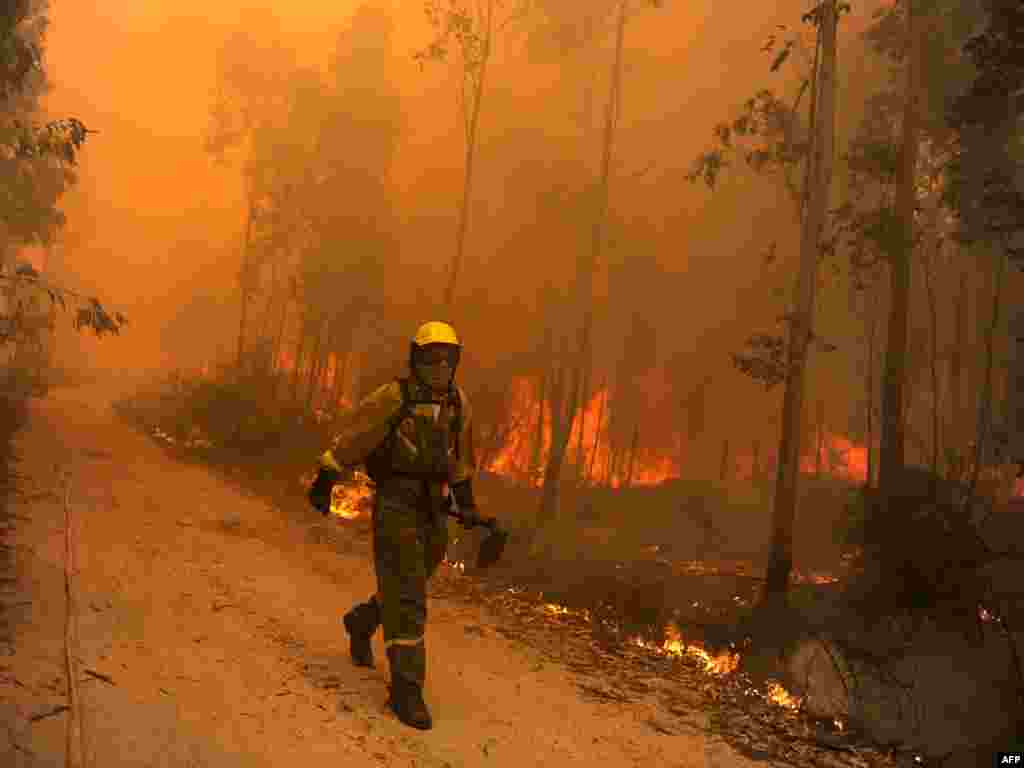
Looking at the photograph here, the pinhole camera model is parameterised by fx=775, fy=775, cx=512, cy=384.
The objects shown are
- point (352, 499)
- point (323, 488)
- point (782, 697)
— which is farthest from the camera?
point (352, 499)

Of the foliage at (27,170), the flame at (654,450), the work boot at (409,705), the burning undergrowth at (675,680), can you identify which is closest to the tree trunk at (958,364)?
the flame at (654,450)

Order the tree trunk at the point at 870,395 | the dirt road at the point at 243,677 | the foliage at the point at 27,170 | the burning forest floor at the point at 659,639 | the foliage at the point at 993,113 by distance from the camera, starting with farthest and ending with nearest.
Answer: the tree trunk at the point at 870,395, the foliage at the point at 27,170, the foliage at the point at 993,113, the burning forest floor at the point at 659,639, the dirt road at the point at 243,677

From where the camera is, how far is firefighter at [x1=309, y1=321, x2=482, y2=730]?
4414 mm

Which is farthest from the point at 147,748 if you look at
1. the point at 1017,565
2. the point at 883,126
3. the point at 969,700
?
the point at 883,126

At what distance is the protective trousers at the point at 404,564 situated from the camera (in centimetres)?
440

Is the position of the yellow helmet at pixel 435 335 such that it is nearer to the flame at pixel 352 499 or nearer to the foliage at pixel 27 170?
the flame at pixel 352 499

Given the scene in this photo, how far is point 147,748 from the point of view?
3.55 meters

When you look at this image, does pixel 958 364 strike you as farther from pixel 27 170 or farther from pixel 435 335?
pixel 27 170

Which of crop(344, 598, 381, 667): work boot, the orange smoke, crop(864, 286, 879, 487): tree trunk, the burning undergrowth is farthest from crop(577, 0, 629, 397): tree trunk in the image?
the orange smoke

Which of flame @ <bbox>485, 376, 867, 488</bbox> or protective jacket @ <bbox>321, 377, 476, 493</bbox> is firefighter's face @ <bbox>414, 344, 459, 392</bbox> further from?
flame @ <bbox>485, 376, 867, 488</bbox>

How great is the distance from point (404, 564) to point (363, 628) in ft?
2.44

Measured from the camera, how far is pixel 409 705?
431cm

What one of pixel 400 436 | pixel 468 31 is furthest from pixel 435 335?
pixel 468 31

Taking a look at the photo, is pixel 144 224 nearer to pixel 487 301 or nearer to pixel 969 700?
pixel 487 301
